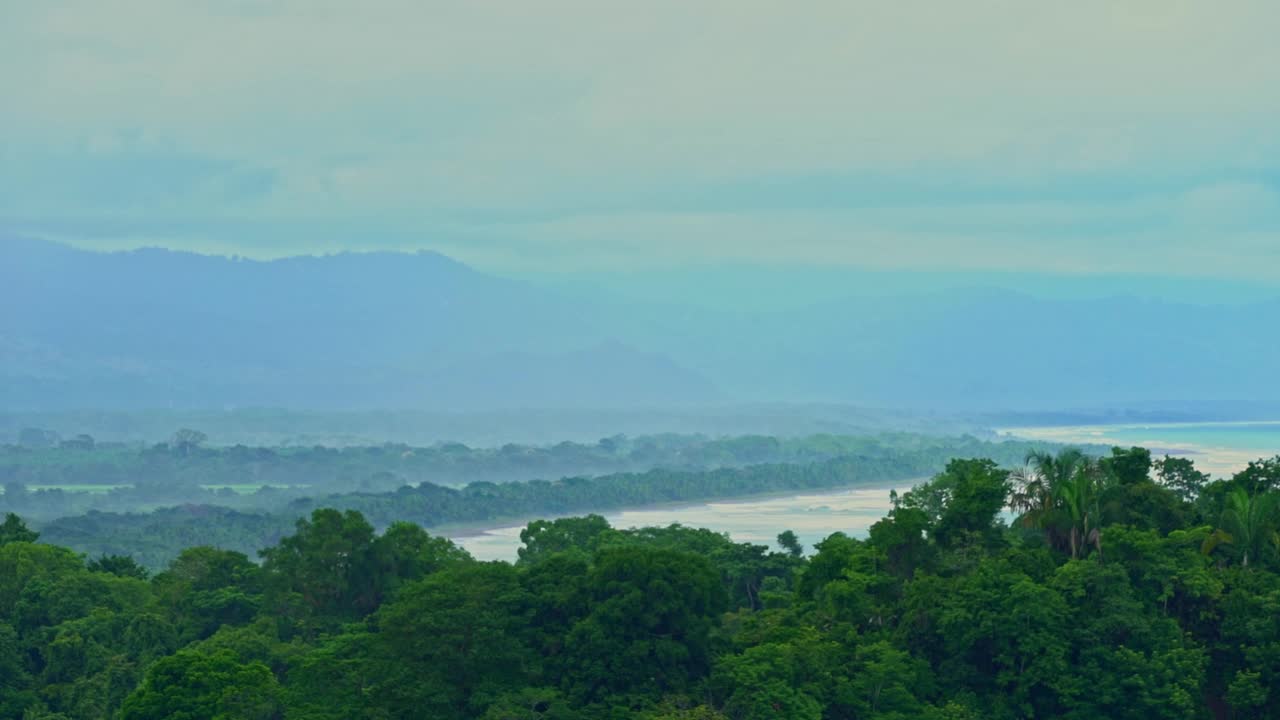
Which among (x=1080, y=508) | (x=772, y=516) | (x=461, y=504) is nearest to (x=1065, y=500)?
(x=1080, y=508)

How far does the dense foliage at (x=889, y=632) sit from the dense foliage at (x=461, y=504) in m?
69.9

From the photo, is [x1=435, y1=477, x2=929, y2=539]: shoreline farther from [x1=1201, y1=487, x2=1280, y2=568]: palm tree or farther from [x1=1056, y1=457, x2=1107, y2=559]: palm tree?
[x1=1201, y1=487, x2=1280, y2=568]: palm tree

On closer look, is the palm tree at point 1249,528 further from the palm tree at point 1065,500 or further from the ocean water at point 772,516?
the ocean water at point 772,516

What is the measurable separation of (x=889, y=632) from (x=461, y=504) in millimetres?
95558

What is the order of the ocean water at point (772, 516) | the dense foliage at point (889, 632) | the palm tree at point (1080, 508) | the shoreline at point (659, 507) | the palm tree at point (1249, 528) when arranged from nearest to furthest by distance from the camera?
the dense foliage at point (889, 632) < the palm tree at point (1249, 528) < the palm tree at point (1080, 508) < the ocean water at point (772, 516) < the shoreline at point (659, 507)

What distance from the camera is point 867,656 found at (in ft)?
113

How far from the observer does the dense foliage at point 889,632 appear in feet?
110

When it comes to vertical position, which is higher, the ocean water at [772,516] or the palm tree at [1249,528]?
the palm tree at [1249,528]

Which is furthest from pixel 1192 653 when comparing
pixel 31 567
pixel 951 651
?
pixel 31 567

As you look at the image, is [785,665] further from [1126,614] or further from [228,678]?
[228,678]

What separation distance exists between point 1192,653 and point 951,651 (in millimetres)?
5059

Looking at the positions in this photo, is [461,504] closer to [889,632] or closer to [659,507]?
[659,507]

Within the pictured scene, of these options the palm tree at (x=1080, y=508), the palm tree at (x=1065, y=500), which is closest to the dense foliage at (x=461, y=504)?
the palm tree at (x=1065, y=500)

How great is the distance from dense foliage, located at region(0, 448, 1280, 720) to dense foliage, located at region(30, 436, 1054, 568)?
2750 inches
